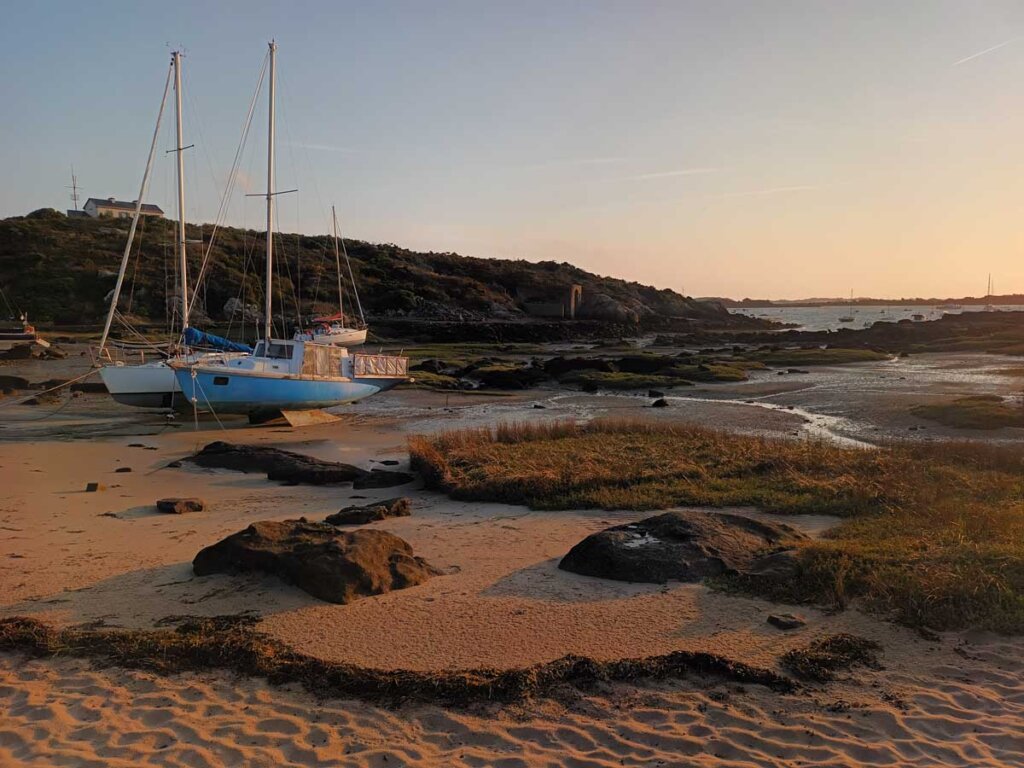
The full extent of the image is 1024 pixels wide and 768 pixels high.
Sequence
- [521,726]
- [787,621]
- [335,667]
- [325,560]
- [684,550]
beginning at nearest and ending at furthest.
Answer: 1. [521,726]
2. [335,667]
3. [787,621]
4. [325,560]
5. [684,550]

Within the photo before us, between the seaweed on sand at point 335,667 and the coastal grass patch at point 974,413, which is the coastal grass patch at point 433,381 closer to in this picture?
the coastal grass patch at point 974,413

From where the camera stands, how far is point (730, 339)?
82.1 m

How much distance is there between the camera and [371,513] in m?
11.9

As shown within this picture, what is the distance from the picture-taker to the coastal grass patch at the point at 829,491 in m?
8.12

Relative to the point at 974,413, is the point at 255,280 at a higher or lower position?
higher

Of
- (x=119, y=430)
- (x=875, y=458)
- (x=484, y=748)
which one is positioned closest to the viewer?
(x=484, y=748)

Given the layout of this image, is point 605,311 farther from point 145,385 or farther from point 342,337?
point 145,385

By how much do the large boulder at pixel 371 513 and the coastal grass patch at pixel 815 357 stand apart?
45.0m

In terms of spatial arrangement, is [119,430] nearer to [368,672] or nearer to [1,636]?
[1,636]

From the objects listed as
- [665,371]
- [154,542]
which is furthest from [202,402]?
[665,371]

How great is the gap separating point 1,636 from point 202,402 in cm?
1855

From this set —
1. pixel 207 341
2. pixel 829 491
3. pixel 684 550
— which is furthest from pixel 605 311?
pixel 684 550

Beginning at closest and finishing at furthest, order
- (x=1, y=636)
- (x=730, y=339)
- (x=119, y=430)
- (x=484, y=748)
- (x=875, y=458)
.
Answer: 1. (x=484, y=748)
2. (x=1, y=636)
3. (x=875, y=458)
4. (x=119, y=430)
5. (x=730, y=339)

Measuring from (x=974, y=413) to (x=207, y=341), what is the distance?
26.8m
